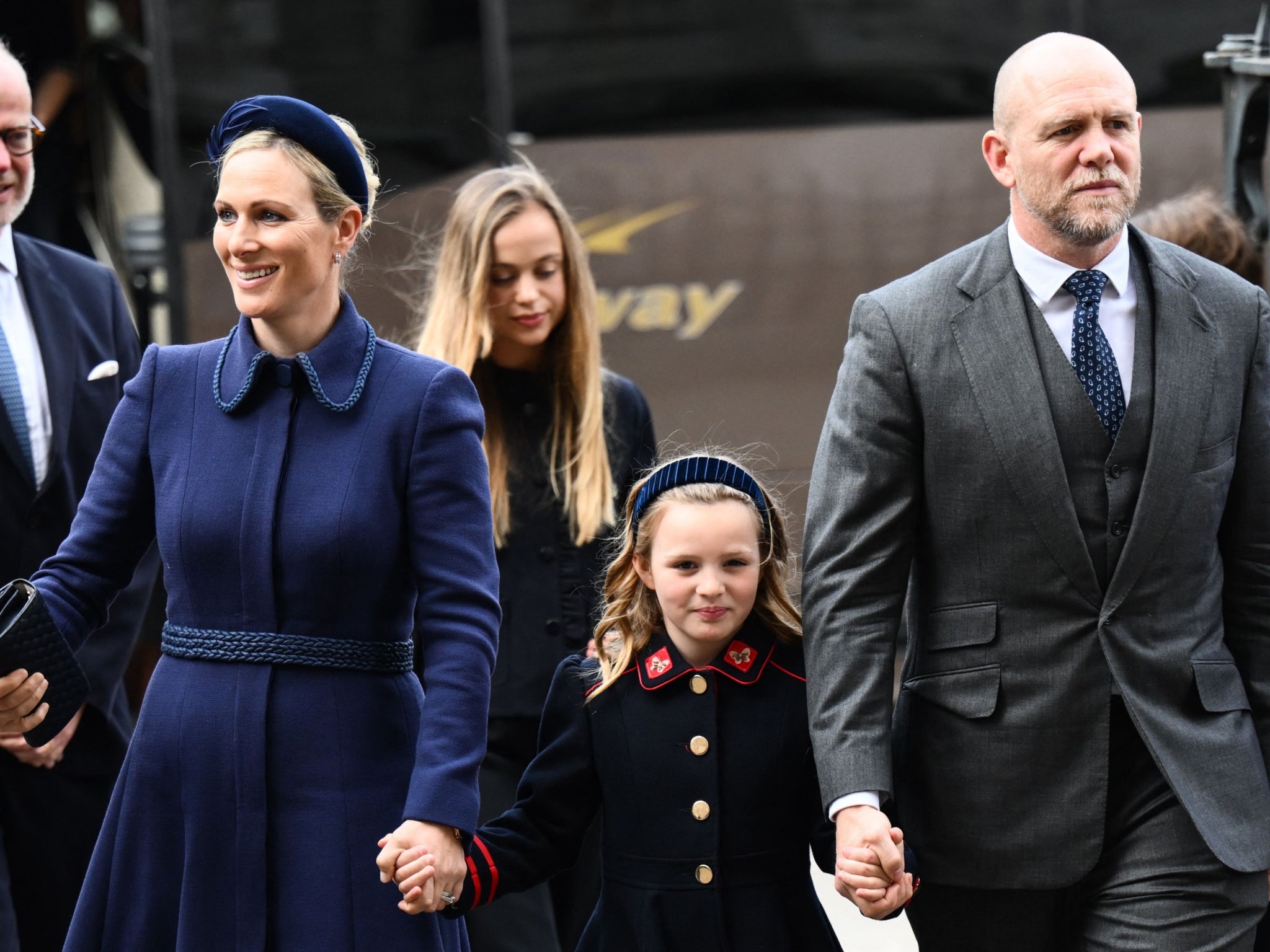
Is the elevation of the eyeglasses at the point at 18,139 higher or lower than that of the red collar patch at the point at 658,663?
higher

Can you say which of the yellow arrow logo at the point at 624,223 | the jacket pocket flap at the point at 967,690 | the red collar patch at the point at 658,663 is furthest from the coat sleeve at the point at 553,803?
the yellow arrow logo at the point at 624,223

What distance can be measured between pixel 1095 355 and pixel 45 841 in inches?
105

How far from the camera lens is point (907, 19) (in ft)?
25.7

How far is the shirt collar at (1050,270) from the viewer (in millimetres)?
3506

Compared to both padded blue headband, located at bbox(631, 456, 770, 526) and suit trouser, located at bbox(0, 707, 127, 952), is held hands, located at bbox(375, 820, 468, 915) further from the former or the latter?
suit trouser, located at bbox(0, 707, 127, 952)

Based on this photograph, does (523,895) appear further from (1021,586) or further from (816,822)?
(1021,586)

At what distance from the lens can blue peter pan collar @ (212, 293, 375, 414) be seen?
3.33 metres

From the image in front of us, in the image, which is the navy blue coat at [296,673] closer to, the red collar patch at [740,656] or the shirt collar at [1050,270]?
the red collar patch at [740,656]

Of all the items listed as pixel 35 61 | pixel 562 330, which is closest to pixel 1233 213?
pixel 562 330

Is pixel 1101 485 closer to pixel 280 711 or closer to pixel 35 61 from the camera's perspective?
pixel 280 711

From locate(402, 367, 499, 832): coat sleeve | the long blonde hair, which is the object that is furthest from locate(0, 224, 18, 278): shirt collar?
locate(402, 367, 499, 832): coat sleeve

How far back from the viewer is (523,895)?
442 centimetres

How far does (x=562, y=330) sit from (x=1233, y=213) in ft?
6.70

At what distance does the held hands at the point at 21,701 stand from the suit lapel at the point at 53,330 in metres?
1.31
